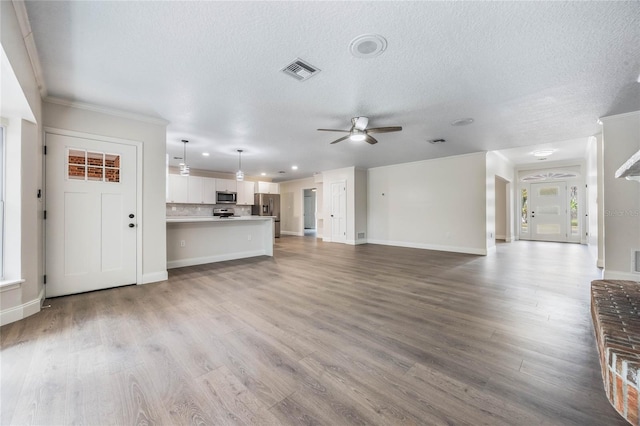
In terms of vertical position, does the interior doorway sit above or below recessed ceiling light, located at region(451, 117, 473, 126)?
below

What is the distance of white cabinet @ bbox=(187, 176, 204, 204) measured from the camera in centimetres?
805

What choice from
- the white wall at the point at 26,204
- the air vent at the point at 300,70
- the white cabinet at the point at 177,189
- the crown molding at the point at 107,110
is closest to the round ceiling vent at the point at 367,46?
the air vent at the point at 300,70

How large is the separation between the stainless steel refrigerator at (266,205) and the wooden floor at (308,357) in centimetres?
620

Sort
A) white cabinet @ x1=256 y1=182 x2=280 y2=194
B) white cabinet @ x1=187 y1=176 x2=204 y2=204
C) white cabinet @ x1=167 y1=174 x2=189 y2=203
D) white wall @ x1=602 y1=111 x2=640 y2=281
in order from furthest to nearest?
white cabinet @ x1=256 y1=182 x2=280 y2=194 < white cabinet @ x1=187 y1=176 x2=204 y2=204 < white cabinet @ x1=167 y1=174 x2=189 y2=203 < white wall @ x1=602 y1=111 x2=640 y2=281

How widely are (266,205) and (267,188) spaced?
762 mm

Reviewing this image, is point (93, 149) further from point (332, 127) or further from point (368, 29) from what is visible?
point (368, 29)

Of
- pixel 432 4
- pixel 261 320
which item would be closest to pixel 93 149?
pixel 261 320

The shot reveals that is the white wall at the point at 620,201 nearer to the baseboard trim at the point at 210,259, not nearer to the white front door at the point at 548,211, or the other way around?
the white front door at the point at 548,211

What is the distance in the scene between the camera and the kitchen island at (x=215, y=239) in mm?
4758

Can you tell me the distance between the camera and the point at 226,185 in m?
8.99

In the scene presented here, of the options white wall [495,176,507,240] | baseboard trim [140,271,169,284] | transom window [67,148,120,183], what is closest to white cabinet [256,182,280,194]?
baseboard trim [140,271,169,284]

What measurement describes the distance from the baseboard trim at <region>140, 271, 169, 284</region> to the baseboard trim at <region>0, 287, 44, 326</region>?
3.49 feet

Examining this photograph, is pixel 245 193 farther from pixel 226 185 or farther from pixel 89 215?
pixel 89 215

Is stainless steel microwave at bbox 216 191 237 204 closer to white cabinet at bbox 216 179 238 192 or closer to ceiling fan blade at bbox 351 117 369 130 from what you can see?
white cabinet at bbox 216 179 238 192
